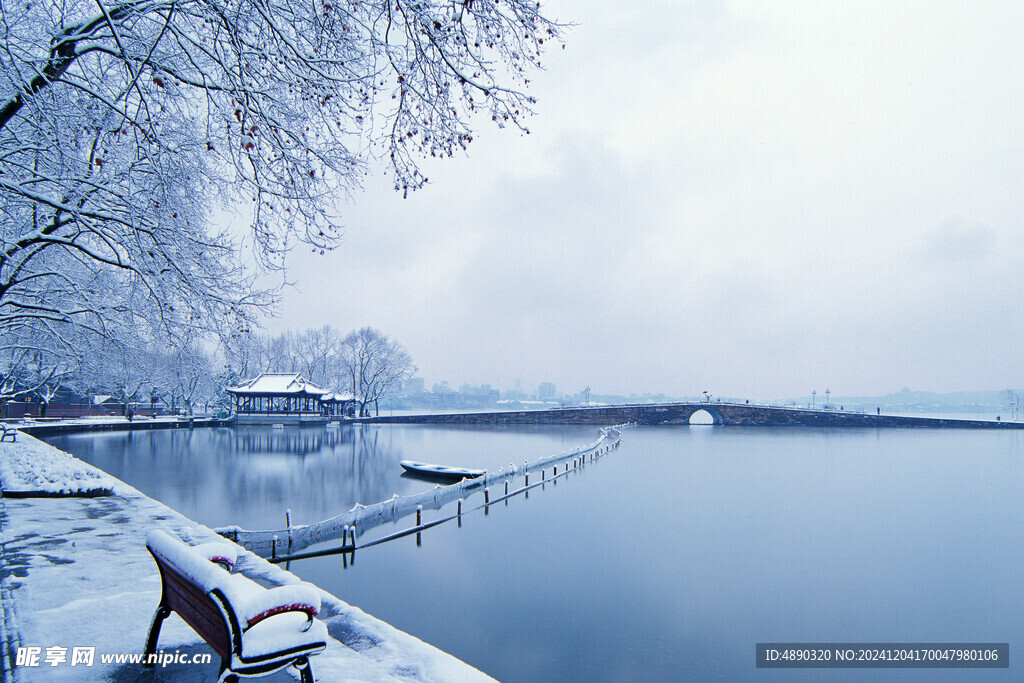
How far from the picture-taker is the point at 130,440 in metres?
39.8

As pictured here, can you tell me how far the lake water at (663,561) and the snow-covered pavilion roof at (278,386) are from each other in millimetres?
24868

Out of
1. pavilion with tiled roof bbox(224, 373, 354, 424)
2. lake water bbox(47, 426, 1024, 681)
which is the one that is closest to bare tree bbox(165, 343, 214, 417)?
pavilion with tiled roof bbox(224, 373, 354, 424)

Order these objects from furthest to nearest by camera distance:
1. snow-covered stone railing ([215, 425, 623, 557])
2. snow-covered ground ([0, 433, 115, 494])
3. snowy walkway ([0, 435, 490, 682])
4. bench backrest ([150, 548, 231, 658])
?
snow-covered stone railing ([215, 425, 623, 557]) → snow-covered ground ([0, 433, 115, 494]) → snowy walkway ([0, 435, 490, 682]) → bench backrest ([150, 548, 231, 658])

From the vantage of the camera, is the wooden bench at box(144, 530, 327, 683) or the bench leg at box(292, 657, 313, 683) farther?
the bench leg at box(292, 657, 313, 683)

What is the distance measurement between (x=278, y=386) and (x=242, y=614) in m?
58.6

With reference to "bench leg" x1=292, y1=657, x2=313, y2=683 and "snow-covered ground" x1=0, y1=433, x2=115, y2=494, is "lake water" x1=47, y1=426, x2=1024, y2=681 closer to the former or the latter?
"snow-covered ground" x1=0, y1=433, x2=115, y2=494

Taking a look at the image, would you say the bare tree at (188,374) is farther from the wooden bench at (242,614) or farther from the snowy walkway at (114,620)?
the wooden bench at (242,614)

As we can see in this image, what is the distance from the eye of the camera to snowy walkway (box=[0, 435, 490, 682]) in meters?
3.94

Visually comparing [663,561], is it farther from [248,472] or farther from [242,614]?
[248,472]

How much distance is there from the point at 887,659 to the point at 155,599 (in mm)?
11307

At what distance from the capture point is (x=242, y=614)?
2918mm

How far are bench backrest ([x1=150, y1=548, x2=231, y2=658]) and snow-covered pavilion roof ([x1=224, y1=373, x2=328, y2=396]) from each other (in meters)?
55.8

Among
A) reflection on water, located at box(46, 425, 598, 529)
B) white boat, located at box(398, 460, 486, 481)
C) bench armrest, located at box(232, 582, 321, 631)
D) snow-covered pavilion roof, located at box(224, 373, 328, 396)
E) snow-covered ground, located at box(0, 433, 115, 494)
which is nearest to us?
bench armrest, located at box(232, 582, 321, 631)

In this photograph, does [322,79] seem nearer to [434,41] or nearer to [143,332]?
[434,41]
